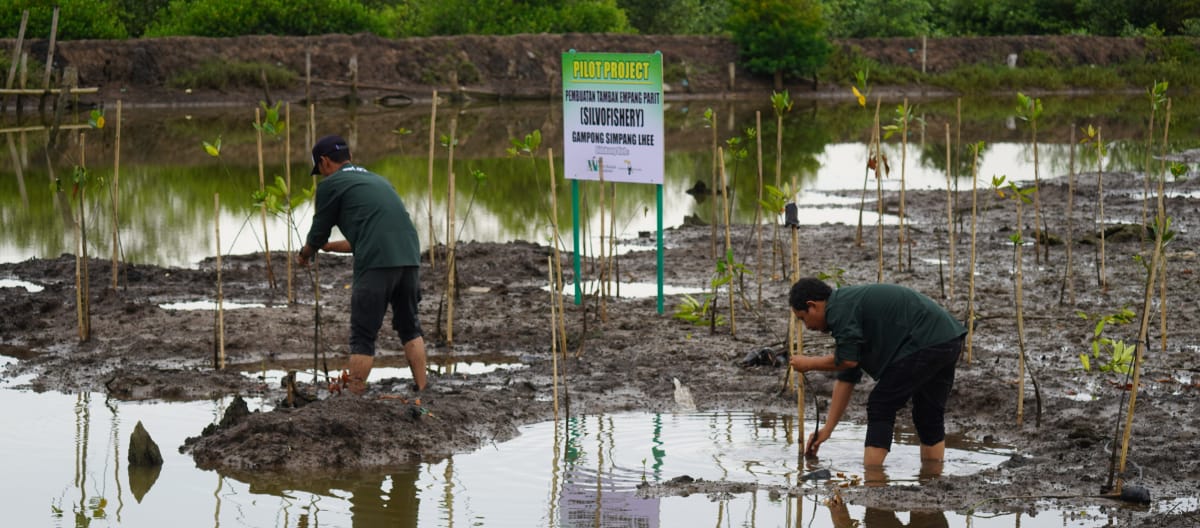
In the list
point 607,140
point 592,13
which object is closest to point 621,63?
point 607,140

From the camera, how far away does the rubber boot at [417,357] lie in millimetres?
8523

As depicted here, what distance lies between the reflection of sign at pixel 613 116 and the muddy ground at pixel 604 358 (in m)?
1.10

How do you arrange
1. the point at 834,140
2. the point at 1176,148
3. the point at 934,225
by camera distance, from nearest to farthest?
the point at 934,225, the point at 1176,148, the point at 834,140

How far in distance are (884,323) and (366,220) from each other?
10.1ft

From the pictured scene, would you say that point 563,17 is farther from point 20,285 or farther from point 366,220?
point 366,220

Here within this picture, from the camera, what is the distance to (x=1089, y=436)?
24.5 feet

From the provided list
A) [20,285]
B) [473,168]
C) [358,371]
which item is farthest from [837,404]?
[473,168]

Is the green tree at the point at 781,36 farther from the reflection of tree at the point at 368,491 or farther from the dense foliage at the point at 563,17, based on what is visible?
the reflection of tree at the point at 368,491

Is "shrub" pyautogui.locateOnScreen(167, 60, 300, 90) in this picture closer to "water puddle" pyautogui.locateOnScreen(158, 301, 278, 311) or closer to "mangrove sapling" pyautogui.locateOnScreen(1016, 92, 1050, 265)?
"mangrove sapling" pyautogui.locateOnScreen(1016, 92, 1050, 265)

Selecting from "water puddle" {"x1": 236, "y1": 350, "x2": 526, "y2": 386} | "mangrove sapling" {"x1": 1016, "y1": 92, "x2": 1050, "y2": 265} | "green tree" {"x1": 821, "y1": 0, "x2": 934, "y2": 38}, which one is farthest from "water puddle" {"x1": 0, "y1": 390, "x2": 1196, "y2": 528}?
"green tree" {"x1": 821, "y1": 0, "x2": 934, "y2": 38}

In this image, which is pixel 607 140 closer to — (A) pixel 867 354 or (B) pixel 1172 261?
(A) pixel 867 354

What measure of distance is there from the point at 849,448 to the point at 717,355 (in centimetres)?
209

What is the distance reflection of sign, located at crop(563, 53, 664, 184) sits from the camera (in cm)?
1056

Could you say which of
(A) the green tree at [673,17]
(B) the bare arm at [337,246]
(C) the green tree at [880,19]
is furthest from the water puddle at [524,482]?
(A) the green tree at [673,17]
